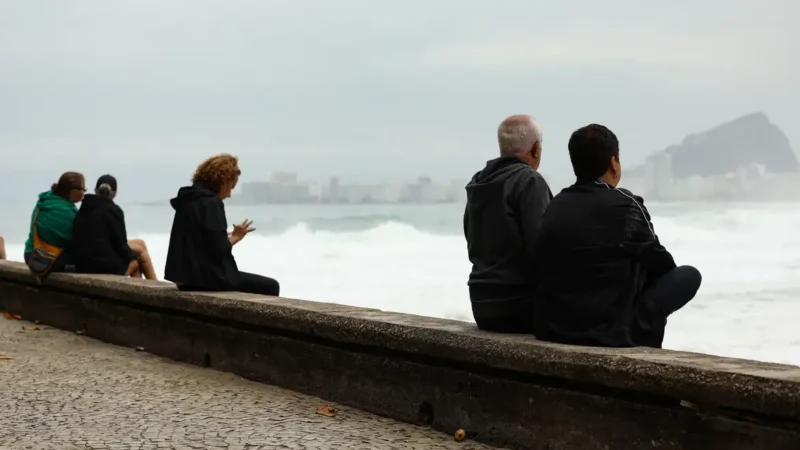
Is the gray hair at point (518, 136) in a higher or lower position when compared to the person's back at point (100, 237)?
higher

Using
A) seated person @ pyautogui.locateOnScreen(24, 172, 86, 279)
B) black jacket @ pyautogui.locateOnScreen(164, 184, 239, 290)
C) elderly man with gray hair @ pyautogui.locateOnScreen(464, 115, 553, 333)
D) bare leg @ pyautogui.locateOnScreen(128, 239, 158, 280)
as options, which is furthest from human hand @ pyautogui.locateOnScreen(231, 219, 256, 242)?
bare leg @ pyautogui.locateOnScreen(128, 239, 158, 280)

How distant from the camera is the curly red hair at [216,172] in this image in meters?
7.75

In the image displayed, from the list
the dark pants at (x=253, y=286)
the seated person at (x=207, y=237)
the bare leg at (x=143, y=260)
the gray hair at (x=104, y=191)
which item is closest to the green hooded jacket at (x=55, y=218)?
the gray hair at (x=104, y=191)

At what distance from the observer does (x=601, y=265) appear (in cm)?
448

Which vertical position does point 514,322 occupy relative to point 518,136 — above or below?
below

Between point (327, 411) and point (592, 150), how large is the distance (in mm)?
2025

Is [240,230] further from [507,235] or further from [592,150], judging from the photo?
[592,150]

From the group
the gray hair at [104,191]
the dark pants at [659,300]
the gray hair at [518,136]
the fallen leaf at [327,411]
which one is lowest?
the fallen leaf at [327,411]

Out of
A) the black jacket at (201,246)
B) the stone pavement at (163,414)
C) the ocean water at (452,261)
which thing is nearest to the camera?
the stone pavement at (163,414)

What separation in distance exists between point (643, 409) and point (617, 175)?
44.6 inches

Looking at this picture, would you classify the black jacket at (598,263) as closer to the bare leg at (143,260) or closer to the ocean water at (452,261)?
the bare leg at (143,260)

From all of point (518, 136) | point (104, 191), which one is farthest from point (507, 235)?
point (104, 191)

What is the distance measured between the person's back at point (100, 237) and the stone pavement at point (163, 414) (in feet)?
7.62

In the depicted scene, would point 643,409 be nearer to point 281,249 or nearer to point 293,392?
point 293,392
